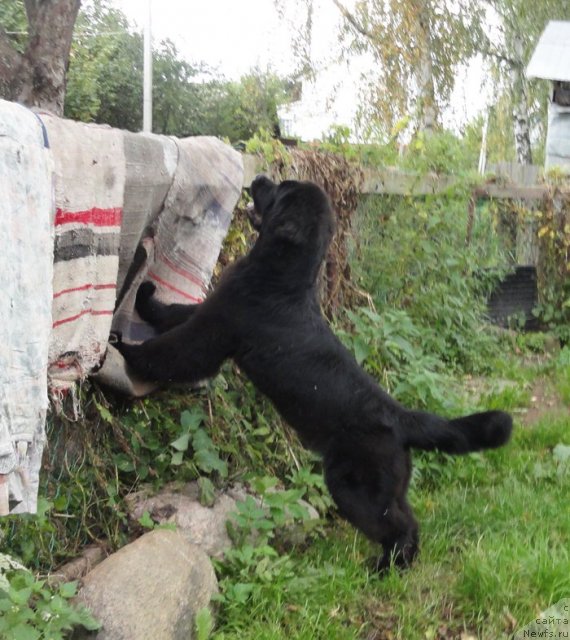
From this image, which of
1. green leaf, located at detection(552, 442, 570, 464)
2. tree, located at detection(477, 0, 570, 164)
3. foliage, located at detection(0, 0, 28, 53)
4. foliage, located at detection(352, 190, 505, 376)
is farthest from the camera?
tree, located at detection(477, 0, 570, 164)

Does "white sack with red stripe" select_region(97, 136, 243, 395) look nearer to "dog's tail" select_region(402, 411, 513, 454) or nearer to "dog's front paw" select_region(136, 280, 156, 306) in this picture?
"dog's front paw" select_region(136, 280, 156, 306)

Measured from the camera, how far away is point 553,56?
14.5m

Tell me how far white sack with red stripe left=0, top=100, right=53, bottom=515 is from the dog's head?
1.47 m

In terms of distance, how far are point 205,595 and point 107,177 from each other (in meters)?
1.71

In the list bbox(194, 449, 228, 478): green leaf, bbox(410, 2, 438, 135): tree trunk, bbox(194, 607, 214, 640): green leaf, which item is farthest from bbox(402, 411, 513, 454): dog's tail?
bbox(410, 2, 438, 135): tree trunk

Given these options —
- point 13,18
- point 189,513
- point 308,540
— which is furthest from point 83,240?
point 13,18

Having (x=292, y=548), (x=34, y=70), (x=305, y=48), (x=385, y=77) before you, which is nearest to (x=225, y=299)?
(x=292, y=548)

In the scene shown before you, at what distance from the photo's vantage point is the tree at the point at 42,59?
5.36 metres

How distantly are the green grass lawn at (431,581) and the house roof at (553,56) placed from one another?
11.0m

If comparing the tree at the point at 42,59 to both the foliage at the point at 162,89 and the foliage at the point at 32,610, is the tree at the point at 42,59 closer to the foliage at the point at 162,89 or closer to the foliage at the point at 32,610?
the foliage at the point at 32,610

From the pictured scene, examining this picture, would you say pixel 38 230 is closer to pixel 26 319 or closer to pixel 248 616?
pixel 26 319

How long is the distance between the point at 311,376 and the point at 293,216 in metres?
0.78

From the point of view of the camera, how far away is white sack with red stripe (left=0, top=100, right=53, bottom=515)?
234 cm

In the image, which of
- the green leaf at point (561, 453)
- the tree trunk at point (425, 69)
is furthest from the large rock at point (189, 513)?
the tree trunk at point (425, 69)
